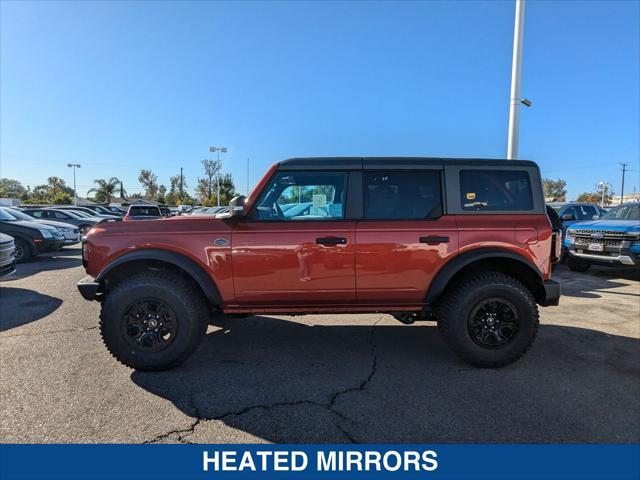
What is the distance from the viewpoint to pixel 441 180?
3.79 meters

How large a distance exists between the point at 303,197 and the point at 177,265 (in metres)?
1.33

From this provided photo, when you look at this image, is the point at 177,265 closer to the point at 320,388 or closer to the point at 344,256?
the point at 344,256

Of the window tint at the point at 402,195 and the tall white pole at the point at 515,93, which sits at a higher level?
the tall white pole at the point at 515,93

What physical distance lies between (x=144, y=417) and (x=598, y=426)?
10.8 feet

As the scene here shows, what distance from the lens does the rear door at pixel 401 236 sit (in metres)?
3.60

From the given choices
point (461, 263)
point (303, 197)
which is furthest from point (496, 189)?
point (303, 197)

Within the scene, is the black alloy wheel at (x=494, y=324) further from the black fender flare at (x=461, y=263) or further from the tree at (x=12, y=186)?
the tree at (x=12, y=186)

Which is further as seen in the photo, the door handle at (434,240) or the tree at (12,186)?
the tree at (12,186)

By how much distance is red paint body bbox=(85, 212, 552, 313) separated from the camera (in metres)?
3.58

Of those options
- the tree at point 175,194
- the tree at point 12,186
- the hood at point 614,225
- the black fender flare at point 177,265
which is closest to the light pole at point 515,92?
the hood at point 614,225

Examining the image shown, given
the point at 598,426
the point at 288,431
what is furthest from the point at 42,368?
the point at 598,426

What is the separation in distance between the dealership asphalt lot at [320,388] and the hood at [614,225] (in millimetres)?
3661

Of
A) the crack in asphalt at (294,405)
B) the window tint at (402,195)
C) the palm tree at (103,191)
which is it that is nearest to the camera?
the crack in asphalt at (294,405)

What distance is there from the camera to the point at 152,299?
3.53m
